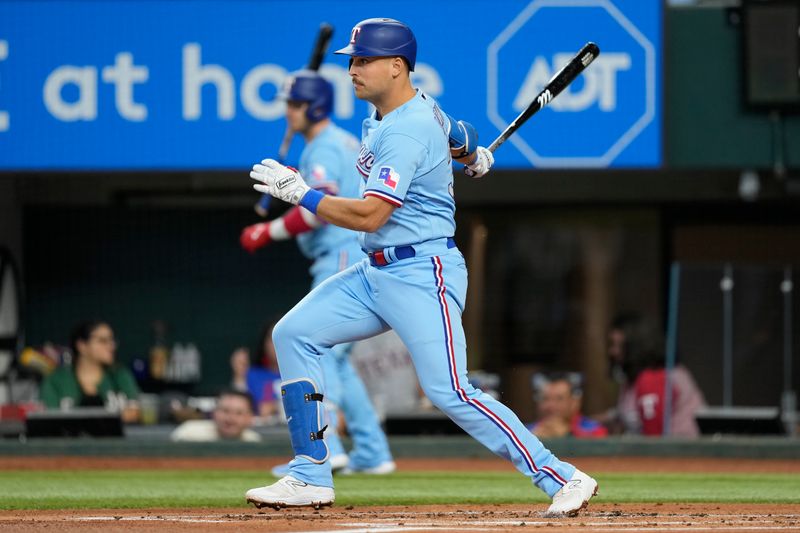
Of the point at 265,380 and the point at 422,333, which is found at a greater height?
the point at 422,333

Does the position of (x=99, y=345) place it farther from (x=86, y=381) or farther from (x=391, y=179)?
(x=391, y=179)

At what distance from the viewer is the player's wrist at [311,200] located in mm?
5781

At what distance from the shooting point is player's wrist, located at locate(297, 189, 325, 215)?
19.0 ft

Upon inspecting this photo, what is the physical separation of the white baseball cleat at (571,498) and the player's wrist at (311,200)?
144 centimetres

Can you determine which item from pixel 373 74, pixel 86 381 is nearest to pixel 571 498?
pixel 373 74

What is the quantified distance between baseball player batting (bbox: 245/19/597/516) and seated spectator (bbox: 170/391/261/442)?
480cm

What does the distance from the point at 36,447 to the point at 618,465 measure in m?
4.15

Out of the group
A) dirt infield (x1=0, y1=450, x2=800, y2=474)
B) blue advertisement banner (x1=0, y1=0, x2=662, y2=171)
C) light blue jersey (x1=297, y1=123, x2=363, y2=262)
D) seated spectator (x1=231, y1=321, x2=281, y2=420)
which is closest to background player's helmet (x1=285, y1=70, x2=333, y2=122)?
light blue jersey (x1=297, y1=123, x2=363, y2=262)

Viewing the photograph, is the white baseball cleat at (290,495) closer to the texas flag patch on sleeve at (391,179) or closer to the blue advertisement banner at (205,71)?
the texas flag patch on sleeve at (391,179)

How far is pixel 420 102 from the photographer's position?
596 cm

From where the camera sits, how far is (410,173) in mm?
5730

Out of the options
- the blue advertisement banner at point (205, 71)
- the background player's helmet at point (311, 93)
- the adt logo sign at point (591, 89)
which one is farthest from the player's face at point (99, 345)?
the adt logo sign at point (591, 89)

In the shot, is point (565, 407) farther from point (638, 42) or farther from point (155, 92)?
point (155, 92)

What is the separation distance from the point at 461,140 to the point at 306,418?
1306mm
